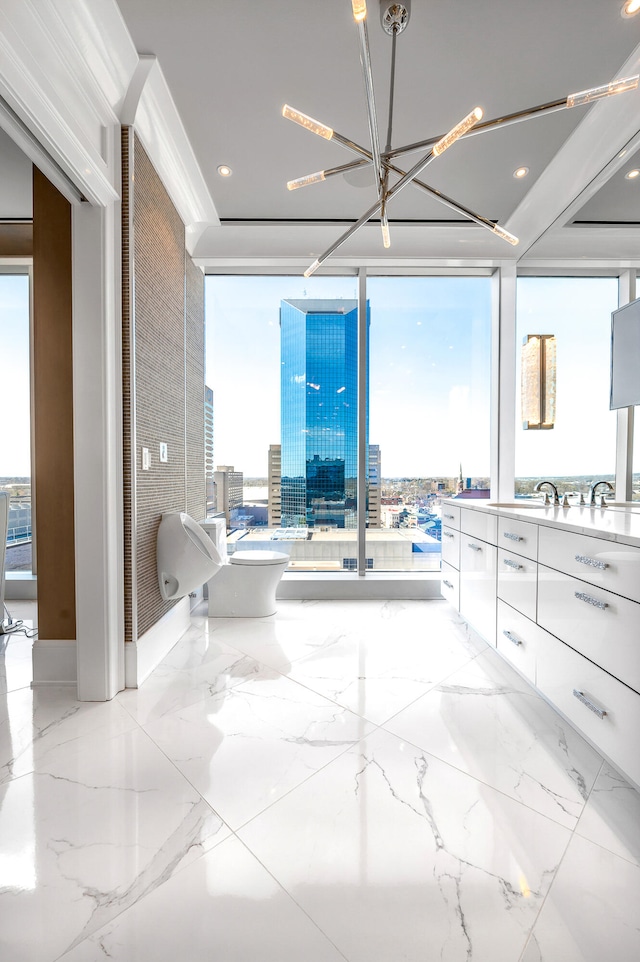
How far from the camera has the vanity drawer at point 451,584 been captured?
9.49ft

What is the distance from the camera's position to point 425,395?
363cm

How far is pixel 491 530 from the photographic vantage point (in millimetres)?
2404

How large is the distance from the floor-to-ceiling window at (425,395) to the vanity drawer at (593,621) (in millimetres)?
1831

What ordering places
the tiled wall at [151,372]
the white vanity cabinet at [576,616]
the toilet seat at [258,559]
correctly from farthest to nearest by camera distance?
the toilet seat at [258,559]
the tiled wall at [151,372]
the white vanity cabinet at [576,616]

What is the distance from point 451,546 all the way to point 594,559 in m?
1.53

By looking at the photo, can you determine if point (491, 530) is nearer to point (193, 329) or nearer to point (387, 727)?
point (387, 727)

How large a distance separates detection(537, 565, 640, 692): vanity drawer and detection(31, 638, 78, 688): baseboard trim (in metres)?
2.18

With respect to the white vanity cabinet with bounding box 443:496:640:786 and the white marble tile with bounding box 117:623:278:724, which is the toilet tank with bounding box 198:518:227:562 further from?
the white vanity cabinet with bounding box 443:496:640:786

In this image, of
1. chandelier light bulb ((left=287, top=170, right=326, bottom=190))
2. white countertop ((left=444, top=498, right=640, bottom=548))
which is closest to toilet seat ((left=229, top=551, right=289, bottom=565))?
white countertop ((left=444, top=498, right=640, bottom=548))

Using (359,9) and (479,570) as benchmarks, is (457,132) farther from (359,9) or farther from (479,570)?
(479,570)

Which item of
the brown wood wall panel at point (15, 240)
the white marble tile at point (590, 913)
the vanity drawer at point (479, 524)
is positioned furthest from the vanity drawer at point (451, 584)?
the brown wood wall panel at point (15, 240)

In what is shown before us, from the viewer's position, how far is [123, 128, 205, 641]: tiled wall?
2139 millimetres

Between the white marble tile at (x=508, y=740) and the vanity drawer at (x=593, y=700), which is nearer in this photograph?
the vanity drawer at (x=593, y=700)

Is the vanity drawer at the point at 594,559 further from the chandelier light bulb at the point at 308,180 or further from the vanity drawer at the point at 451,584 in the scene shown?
the chandelier light bulb at the point at 308,180
